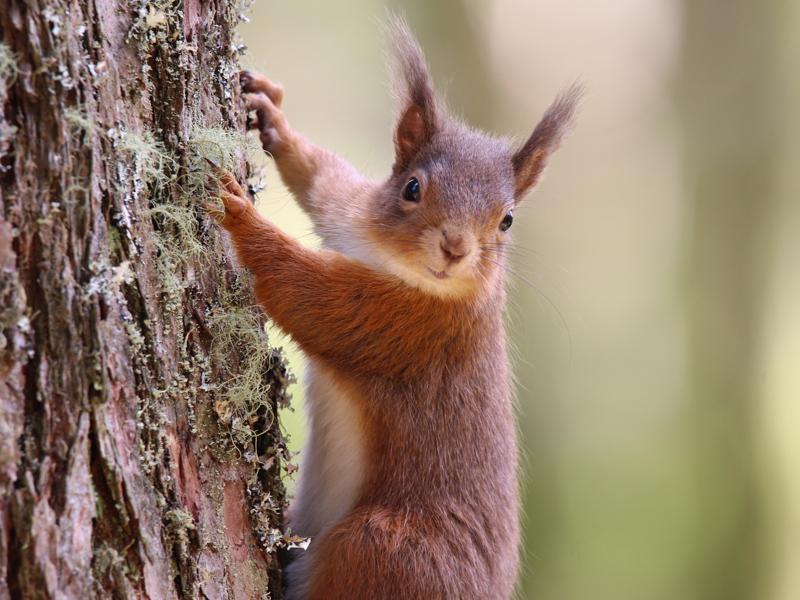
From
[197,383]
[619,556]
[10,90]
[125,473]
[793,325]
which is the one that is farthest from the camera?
[619,556]

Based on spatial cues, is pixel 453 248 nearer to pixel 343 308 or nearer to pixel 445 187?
pixel 445 187

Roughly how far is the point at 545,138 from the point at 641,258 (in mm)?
3194

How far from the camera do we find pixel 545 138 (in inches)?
109

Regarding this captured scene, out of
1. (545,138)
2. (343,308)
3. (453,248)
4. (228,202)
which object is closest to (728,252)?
(545,138)

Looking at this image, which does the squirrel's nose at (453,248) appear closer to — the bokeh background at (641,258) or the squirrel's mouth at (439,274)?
the squirrel's mouth at (439,274)

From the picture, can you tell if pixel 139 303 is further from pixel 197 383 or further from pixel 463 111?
pixel 463 111

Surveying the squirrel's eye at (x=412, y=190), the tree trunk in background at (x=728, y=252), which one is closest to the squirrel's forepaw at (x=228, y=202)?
the squirrel's eye at (x=412, y=190)

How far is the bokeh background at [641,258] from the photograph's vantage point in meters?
5.08

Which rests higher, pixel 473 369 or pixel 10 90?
pixel 10 90

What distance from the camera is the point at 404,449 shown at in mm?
2438

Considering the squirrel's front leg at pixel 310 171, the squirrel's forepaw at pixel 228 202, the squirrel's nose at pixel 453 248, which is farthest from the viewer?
the squirrel's front leg at pixel 310 171

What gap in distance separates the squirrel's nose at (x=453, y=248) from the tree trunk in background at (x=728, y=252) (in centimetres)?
324

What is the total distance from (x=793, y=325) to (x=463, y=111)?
2.50 metres

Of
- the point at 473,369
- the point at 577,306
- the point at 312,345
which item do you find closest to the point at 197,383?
the point at 312,345
